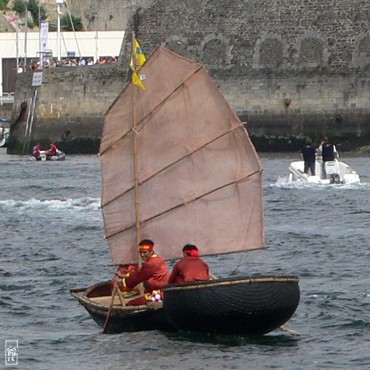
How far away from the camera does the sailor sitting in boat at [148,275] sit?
2145 cm

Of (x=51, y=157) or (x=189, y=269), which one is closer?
(x=189, y=269)

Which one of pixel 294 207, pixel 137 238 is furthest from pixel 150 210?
pixel 294 207

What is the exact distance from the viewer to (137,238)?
23250 mm

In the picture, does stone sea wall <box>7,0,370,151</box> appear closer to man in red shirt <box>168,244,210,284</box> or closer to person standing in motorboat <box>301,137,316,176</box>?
person standing in motorboat <box>301,137,316,176</box>

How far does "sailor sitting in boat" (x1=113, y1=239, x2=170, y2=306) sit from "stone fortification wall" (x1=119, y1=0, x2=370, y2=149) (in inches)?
1744

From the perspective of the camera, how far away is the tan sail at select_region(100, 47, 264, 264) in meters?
23.3

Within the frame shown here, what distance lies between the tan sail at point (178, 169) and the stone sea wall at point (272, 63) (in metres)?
41.9

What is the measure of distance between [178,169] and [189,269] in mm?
2968

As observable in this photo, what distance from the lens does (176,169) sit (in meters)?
23.7

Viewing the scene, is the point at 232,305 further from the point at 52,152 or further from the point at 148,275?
the point at 52,152

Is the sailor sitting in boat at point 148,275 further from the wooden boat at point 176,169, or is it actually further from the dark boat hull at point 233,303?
the wooden boat at point 176,169

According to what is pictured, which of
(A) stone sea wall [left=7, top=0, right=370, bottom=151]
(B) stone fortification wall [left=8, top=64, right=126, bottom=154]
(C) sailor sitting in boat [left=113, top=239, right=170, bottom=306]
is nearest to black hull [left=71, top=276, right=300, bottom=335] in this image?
(C) sailor sitting in boat [left=113, top=239, right=170, bottom=306]

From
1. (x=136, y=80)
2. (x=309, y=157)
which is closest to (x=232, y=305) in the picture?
(x=136, y=80)

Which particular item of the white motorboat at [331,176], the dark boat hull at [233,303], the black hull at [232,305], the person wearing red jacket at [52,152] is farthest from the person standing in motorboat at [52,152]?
the dark boat hull at [233,303]
